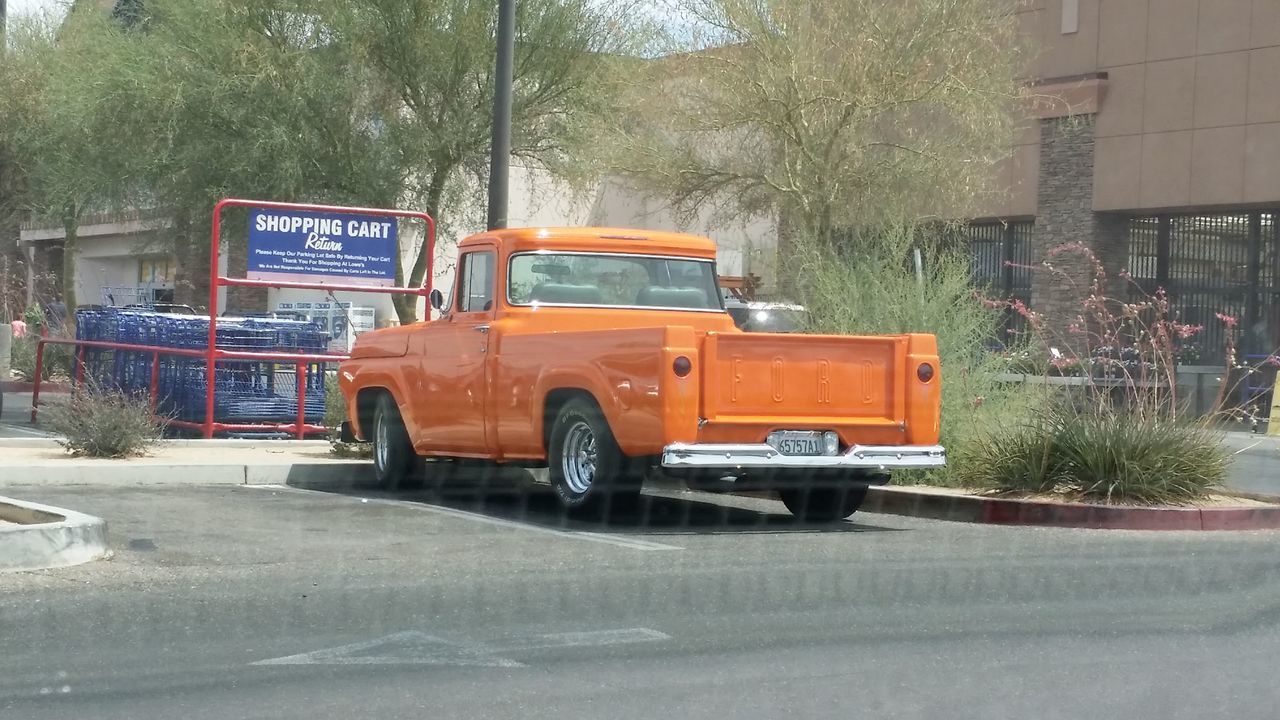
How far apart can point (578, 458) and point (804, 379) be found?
164 centimetres

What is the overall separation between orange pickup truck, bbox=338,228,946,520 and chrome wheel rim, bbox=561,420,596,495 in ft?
0.04

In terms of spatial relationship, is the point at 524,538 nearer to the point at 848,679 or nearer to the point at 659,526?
the point at 659,526

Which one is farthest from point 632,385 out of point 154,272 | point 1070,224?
point 154,272

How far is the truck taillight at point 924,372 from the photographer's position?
36.0ft

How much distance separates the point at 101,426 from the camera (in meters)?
13.4

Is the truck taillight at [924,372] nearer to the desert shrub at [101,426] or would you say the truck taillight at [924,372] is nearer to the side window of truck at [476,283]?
the side window of truck at [476,283]

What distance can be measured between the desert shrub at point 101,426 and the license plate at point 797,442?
5.74m

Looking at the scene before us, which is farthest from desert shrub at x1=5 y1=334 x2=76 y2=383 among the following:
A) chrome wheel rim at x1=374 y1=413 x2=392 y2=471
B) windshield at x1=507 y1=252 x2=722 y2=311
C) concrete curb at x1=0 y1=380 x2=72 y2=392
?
windshield at x1=507 y1=252 x2=722 y2=311

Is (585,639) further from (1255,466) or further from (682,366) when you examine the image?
(1255,466)

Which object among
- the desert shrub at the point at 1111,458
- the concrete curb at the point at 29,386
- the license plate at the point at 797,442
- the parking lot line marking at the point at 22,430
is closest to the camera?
the license plate at the point at 797,442

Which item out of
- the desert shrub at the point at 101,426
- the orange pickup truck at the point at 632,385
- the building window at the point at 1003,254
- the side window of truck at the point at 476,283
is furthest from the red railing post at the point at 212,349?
the building window at the point at 1003,254

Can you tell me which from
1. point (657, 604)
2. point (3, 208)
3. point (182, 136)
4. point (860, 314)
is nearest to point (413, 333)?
point (860, 314)

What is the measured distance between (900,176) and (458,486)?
13088 millimetres

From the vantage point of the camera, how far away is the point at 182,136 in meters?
23.6
